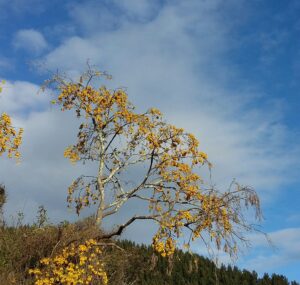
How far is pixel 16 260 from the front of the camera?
17375mm

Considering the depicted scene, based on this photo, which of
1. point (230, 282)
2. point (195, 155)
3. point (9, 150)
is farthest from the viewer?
point (195, 155)

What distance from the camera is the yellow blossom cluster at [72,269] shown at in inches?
612

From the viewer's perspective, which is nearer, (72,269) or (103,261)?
(72,269)

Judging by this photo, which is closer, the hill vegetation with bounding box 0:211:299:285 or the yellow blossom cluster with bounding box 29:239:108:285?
the yellow blossom cluster with bounding box 29:239:108:285

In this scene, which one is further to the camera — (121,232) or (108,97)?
(108,97)

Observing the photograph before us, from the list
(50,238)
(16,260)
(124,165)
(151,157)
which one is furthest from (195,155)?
(16,260)

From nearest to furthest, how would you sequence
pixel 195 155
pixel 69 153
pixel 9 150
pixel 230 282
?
pixel 9 150 → pixel 230 282 → pixel 195 155 → pixel 69 153

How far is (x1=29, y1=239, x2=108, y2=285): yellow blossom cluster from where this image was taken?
15548 mm

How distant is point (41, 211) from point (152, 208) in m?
4.75

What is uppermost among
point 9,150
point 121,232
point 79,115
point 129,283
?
point 79,115

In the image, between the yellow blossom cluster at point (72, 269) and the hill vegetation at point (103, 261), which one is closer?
the yellow blossom cluster at point (72, 269)

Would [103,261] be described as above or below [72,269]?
above

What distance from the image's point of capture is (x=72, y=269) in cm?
1547

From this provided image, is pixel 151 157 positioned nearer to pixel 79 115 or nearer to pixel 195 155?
pixel 195 155
